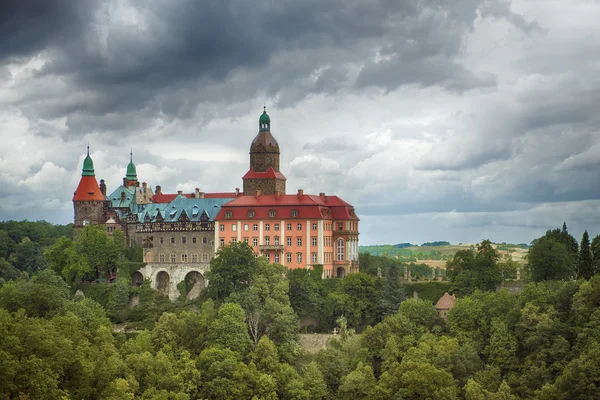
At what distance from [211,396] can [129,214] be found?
119ft

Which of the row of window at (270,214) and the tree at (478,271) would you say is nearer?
the tree at (478,271)

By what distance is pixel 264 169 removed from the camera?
9738 centimetres

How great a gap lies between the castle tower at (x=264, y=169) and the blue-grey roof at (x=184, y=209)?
10.4 feet

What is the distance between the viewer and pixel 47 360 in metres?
59.4

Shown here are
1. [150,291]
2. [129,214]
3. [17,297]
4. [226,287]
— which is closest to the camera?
[17,297]

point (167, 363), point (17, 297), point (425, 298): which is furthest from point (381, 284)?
point (17, 297)

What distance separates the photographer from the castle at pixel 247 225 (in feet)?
305

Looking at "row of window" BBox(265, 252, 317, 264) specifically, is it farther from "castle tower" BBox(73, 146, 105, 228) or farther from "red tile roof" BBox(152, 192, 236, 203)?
"castle tower" BBox(73, 146, 105, 228)

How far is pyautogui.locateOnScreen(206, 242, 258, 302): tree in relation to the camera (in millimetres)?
83000

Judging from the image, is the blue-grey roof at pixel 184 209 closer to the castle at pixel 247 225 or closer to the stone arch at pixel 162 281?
the castle at pixel 247 225

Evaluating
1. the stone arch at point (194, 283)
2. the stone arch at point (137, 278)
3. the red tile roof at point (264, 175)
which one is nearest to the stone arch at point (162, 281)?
the stone arch at point (137, 278)

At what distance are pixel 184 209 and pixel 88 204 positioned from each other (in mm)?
11199

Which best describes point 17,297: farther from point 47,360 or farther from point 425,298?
point 425,298

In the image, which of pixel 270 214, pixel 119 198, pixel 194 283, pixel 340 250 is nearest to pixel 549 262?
pixel 340 250
